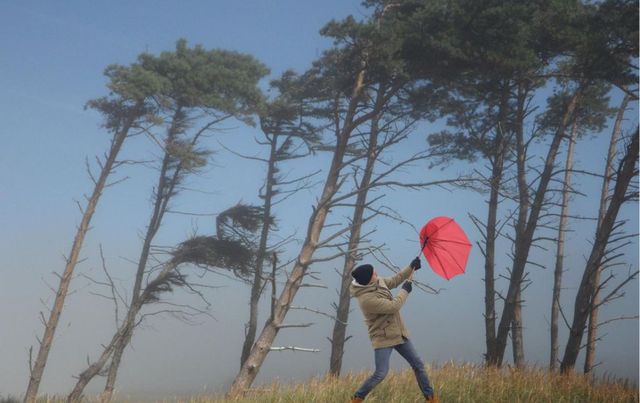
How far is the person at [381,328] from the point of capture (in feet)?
22.4

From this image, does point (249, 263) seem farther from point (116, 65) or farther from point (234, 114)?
point (116, 65)

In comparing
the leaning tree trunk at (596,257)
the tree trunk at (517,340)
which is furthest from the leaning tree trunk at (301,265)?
the tree trunk at (517,340)

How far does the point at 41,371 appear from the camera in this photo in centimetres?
1421

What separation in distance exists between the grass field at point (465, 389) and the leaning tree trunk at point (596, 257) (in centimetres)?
107

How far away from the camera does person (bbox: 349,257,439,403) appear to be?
268 inches

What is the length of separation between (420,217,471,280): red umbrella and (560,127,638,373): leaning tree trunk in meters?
5.07

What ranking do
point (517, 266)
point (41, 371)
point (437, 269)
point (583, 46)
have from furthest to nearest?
point (41, 371) → point (517, 266) → point (583, 46) → point (437, 269)

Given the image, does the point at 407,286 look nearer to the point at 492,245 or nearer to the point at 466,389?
the point at 466,389

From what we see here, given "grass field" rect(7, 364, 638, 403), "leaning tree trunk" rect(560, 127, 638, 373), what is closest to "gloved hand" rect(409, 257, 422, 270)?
"grass field" rect(7, 364, 638, 403)

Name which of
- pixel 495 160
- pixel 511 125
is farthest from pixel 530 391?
pixel 511 125

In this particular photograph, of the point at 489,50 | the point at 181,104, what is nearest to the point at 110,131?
the point at 181,104

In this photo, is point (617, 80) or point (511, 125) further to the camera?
point (511, 125)

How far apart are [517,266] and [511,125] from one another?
163 inches

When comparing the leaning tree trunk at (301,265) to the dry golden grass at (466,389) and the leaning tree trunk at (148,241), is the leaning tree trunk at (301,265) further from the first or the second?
the leaning tree trunk at (148,241)
